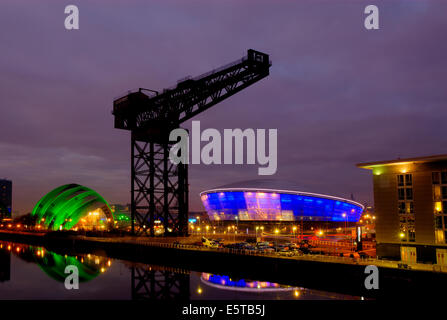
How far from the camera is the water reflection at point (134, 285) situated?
2958 centimetres

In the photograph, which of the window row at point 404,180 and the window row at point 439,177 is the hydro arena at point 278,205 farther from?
the window row at point 439,177

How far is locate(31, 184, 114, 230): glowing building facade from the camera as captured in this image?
3588 inches

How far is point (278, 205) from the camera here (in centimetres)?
10006

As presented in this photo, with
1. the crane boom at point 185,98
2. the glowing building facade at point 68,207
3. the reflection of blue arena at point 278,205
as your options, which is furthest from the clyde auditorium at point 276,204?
the crane boom at point 185,98

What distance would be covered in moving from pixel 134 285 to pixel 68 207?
68323 mm

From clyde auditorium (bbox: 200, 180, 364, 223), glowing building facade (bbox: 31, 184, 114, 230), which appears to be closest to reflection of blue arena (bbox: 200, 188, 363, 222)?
clyde auditorium (bbox: 200, 180, 364, 223)

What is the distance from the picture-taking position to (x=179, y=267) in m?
43.6

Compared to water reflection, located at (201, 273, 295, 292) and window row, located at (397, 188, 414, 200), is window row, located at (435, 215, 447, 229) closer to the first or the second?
window row, located at (397, 188, 414, 200)

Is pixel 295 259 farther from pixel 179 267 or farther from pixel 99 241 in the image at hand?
pixel 99 241

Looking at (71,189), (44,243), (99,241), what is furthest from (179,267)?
(71,189)

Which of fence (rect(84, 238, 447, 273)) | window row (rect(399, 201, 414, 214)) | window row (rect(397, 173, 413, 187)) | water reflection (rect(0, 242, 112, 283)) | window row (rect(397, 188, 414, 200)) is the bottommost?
water reflection (rect(0, 242, 112, 283))

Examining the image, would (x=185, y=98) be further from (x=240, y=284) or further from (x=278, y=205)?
(x=278, y=205)

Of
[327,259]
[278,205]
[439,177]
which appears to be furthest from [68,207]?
[439,177]
